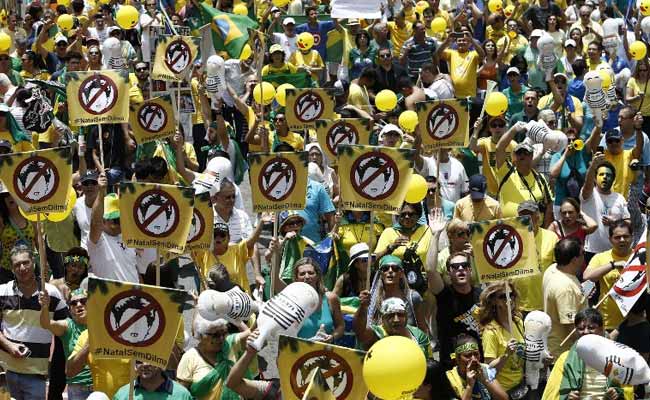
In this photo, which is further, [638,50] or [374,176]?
[638,50]

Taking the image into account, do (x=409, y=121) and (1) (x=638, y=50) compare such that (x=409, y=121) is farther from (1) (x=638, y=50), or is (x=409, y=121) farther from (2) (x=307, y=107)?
(1) (x=638, y=50)

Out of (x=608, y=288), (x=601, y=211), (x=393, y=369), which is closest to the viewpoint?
(x=393, y=369)

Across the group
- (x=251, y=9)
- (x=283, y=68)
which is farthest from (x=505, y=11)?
(x=283, y=68)

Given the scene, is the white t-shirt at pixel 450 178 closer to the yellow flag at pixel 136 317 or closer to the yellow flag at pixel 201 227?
the yellow flag at pixel 201 227

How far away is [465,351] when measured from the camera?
8477 mm

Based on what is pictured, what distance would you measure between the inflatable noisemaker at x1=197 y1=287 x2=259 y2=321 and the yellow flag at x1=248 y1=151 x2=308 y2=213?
1.78 metres

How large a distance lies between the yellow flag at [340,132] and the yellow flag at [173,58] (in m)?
2.17

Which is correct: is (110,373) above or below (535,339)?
below

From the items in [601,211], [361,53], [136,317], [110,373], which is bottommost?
[110,373]

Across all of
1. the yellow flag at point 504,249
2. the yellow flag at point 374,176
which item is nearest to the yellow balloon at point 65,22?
the yellow flag at point 374,176

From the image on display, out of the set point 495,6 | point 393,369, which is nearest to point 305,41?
point 495,6

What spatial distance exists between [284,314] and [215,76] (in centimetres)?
779

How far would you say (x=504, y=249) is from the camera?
965 cm

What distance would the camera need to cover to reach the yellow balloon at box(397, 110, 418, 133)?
13586mm
